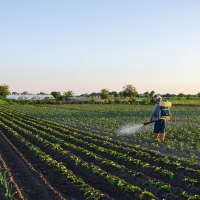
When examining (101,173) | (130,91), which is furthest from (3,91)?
(101,173)

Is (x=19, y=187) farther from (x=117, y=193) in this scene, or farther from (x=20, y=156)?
(x=20, y=156)

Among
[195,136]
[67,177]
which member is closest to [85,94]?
[195,136]

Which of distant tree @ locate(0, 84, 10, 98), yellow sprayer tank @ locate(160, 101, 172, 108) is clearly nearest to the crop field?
yellow sprayer tank @ locate(160, 101, 172, 108)

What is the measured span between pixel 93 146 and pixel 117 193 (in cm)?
449

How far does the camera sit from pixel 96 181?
6.83 m

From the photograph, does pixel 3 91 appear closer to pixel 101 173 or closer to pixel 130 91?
pixel 130 91

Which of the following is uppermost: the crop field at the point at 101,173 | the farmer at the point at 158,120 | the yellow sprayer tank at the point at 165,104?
the yellow sprayer tank at the point at 165,104

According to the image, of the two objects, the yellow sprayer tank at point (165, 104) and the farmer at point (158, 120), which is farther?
the farmer at point (158, 120)

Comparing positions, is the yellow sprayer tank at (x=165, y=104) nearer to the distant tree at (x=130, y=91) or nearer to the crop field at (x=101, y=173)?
the crop field at (x=101, y=173)

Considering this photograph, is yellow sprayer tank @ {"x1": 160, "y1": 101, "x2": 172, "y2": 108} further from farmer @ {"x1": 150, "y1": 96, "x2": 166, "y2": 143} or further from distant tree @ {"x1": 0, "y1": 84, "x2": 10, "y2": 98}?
distant tree @ {"x1": 0, "y1": 84, "x2": 10, "y2": 98}

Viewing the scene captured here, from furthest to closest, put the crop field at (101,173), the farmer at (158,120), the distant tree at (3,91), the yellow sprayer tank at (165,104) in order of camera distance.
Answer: the distant tree at (3,91) < the farmer at (158,120) < the yellow sprayer tank at (165,104) < the crop field at (101,173)

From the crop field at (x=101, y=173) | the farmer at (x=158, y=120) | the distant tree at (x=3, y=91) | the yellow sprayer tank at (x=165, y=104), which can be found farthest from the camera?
the distant tree at (x=3, y=91)

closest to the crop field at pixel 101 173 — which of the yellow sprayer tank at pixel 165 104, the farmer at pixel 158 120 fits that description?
the farmer at pixel 158 120

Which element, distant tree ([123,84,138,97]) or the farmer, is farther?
distant tree ([123,84,138,97])
